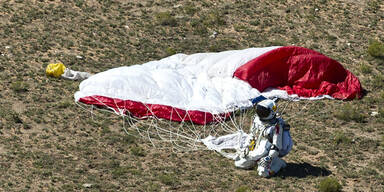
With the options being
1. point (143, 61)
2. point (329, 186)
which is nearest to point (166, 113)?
point (143, 61)

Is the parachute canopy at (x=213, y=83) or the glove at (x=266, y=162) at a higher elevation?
the glove at (x=266, y=162)

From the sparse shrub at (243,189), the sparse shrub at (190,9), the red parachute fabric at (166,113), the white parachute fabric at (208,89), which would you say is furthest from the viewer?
the sparse shrub at (190,9)

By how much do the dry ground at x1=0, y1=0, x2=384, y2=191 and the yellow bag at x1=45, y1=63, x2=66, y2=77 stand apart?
0.31 meters

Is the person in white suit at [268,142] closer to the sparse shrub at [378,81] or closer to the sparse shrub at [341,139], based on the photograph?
the sparse shrub at [341,139]

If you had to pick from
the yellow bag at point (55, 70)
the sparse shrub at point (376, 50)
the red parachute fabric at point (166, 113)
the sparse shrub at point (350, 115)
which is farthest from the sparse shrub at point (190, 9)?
the sparse shrub at point (350, 115)

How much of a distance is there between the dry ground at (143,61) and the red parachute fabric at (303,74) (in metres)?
0.41

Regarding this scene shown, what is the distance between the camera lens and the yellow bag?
22547 millimetres

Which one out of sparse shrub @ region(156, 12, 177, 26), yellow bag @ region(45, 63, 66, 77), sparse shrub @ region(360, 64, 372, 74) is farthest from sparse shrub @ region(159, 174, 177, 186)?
sparse shrub @ region(156, 12, 177, 26)

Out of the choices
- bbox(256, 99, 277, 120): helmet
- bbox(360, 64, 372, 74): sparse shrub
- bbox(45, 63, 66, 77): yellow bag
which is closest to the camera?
bbox(256, 99, 277, 120): helmet

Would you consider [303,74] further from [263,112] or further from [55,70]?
[55,70]

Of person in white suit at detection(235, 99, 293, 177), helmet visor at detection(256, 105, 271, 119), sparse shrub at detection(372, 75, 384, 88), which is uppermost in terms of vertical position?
helmet visor at detection(256, 105, 271, 119)

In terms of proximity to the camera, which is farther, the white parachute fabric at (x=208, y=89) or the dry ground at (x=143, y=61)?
the white parachute fabric at (x=208, y=89)

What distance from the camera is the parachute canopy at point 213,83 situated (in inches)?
809

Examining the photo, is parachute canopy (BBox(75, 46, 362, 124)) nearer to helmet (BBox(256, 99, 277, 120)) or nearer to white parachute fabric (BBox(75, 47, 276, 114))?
white parachute fabric (BBox(75, 47, 276, 114))
